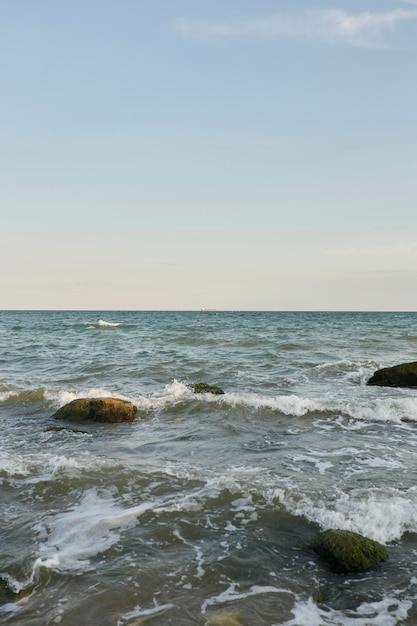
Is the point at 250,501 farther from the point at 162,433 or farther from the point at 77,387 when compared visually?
the point at 77,387

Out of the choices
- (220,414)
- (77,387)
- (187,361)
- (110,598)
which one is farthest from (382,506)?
(187,361)

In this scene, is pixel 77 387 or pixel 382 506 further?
pixel 77 387

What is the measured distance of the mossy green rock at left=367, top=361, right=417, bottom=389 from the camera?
54.3ft

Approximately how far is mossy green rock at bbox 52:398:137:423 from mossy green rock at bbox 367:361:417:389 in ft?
29.8

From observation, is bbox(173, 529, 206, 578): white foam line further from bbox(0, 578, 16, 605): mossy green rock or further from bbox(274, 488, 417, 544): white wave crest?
bbox(0, 578, 16, 605): mossy green rock

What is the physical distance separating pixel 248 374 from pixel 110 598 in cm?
1477

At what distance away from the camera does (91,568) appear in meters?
5.27

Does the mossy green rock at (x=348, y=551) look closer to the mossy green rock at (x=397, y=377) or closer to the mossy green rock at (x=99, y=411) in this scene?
the mossy green rock at (x=99, y=411)

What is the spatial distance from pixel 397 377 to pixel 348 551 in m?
12.5

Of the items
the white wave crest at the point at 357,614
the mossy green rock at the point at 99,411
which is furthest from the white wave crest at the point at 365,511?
the mossy green rock at the point at 99,411

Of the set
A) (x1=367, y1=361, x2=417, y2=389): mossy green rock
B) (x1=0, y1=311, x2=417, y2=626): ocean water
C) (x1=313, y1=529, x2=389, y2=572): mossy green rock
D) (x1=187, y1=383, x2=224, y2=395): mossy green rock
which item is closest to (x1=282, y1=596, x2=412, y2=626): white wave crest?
(x1=0, y1=311, x2=417, y2=626): ocean water

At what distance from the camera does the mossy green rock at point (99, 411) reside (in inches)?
481

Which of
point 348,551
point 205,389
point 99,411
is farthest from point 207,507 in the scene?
point 205,389

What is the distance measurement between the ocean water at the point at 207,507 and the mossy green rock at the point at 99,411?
0.36m
